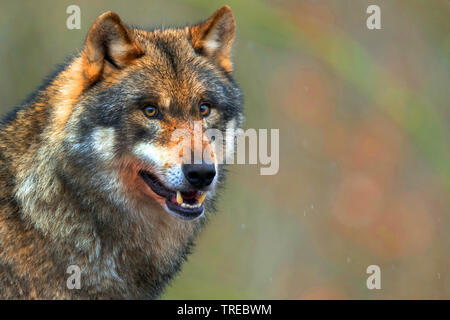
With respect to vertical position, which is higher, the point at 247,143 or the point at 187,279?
the point at 247,143

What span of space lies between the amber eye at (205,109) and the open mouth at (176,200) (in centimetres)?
64

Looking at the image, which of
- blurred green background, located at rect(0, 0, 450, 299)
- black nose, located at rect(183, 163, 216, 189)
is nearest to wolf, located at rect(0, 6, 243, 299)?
black nose, located at rect(183, 163, 216, 189)

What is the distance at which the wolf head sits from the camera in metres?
5.12

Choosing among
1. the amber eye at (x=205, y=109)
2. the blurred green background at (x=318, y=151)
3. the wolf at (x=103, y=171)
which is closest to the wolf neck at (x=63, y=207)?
the wolf at (x=103, y=171)

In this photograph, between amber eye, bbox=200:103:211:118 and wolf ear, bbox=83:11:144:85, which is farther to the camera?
amber eye, bbox=200:103:211:118

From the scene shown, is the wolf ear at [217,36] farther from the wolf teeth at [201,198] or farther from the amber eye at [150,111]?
the wolf teeth at [201,198]

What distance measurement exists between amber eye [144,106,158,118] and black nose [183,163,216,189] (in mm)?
515

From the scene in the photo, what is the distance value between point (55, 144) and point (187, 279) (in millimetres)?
8168

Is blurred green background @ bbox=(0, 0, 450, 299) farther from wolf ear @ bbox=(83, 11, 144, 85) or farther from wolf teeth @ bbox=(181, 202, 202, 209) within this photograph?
wolf teeth @ bbox=(181, 202, 202, 209)

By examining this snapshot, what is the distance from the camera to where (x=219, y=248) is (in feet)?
45.2

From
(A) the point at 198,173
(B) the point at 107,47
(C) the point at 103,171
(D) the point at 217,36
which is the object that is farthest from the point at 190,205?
(D) the point at 217,36

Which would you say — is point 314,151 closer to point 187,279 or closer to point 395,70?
point 395,70

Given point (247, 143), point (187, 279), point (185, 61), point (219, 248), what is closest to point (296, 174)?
point (219, 248)

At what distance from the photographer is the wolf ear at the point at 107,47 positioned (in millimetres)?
5207
